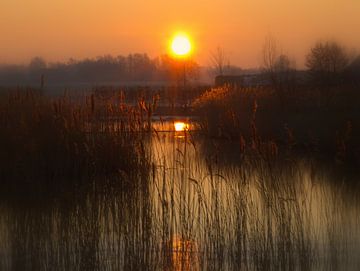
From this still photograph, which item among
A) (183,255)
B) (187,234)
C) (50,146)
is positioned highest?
(50,146)

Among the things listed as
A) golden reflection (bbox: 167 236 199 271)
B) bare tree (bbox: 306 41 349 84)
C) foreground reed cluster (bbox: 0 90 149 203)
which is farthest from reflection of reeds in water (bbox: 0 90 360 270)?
bare tree (bbox: 306 41 349 84)

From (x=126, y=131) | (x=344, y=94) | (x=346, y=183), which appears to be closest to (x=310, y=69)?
(x=344, y=94)

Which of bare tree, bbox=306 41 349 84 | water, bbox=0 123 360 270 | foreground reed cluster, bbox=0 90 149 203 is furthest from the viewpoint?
bare tree, bbox=306 41 349 84

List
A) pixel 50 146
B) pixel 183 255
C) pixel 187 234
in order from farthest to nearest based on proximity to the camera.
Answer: pixel 50 146
pixel 187 234
pixel 183 255

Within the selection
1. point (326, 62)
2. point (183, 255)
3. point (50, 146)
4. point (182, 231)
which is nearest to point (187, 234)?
point (182, 231)

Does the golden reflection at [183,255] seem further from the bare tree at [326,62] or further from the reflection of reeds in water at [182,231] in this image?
the bare tree at [326,62]

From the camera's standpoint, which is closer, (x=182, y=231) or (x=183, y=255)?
(x=183, y=255)

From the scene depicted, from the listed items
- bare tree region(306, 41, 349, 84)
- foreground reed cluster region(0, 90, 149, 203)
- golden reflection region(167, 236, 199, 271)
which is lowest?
golden reflection region(167, 236, 199, 271)

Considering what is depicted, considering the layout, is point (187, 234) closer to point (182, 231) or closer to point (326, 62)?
point (182, 231)

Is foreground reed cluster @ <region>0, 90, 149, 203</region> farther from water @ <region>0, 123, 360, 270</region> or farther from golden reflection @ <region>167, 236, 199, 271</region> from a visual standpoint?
golden reflection @ <region>167, 236, 199, 271</region>

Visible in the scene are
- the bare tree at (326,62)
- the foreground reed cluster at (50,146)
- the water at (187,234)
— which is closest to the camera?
the water at (187,234)

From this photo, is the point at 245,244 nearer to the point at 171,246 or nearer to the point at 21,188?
the point at 171,246

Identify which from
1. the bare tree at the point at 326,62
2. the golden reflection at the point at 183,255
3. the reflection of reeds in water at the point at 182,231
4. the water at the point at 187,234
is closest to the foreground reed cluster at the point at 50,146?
the reflection of reeds in water at the point at 182,231

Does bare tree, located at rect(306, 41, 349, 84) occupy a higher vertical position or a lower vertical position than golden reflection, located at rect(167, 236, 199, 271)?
higher
